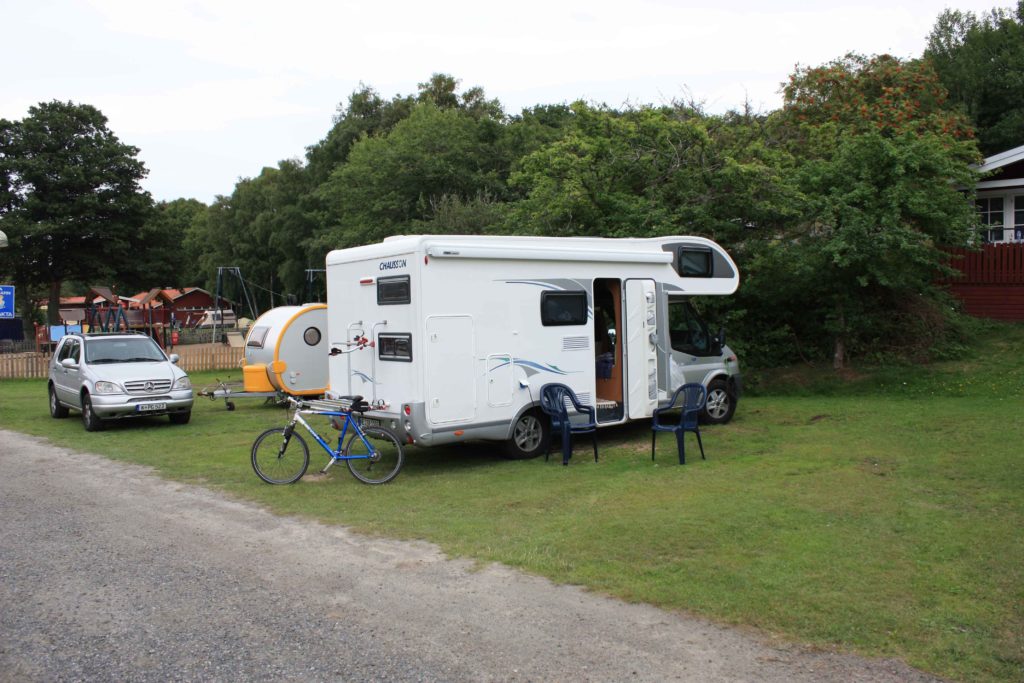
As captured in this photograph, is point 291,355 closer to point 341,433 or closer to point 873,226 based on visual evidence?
point 341,433

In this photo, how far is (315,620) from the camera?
5.36 meters

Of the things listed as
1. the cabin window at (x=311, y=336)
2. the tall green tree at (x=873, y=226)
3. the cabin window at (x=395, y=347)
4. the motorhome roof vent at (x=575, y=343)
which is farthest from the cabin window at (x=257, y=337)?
the tall green tree at (x=873, y=226)

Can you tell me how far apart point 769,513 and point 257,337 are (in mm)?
12193

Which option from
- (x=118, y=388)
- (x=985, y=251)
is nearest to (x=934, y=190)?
(x=985, y=251)

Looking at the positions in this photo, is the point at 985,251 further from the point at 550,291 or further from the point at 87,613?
the point at 87,613

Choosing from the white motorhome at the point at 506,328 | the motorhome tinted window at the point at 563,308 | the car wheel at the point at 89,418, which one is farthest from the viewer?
the car wheel at the point at 89,418

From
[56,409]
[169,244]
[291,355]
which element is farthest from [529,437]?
[169,244]

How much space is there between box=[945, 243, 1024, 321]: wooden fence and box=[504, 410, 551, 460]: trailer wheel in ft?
41.4

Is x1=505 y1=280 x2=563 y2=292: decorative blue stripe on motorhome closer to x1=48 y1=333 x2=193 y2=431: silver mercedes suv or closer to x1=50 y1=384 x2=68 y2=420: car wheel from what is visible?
x1=48 y1=333 x2=193 y2=431: silver mercedes suv

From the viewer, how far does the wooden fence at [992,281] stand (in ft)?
63.0

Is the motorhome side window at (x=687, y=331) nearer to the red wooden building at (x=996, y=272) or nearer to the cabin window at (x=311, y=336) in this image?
the cabin window at (x=311, y=336)

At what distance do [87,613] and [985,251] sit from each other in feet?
65.6

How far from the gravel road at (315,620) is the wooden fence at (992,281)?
655 inches

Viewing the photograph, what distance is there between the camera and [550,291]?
10.7 metres
